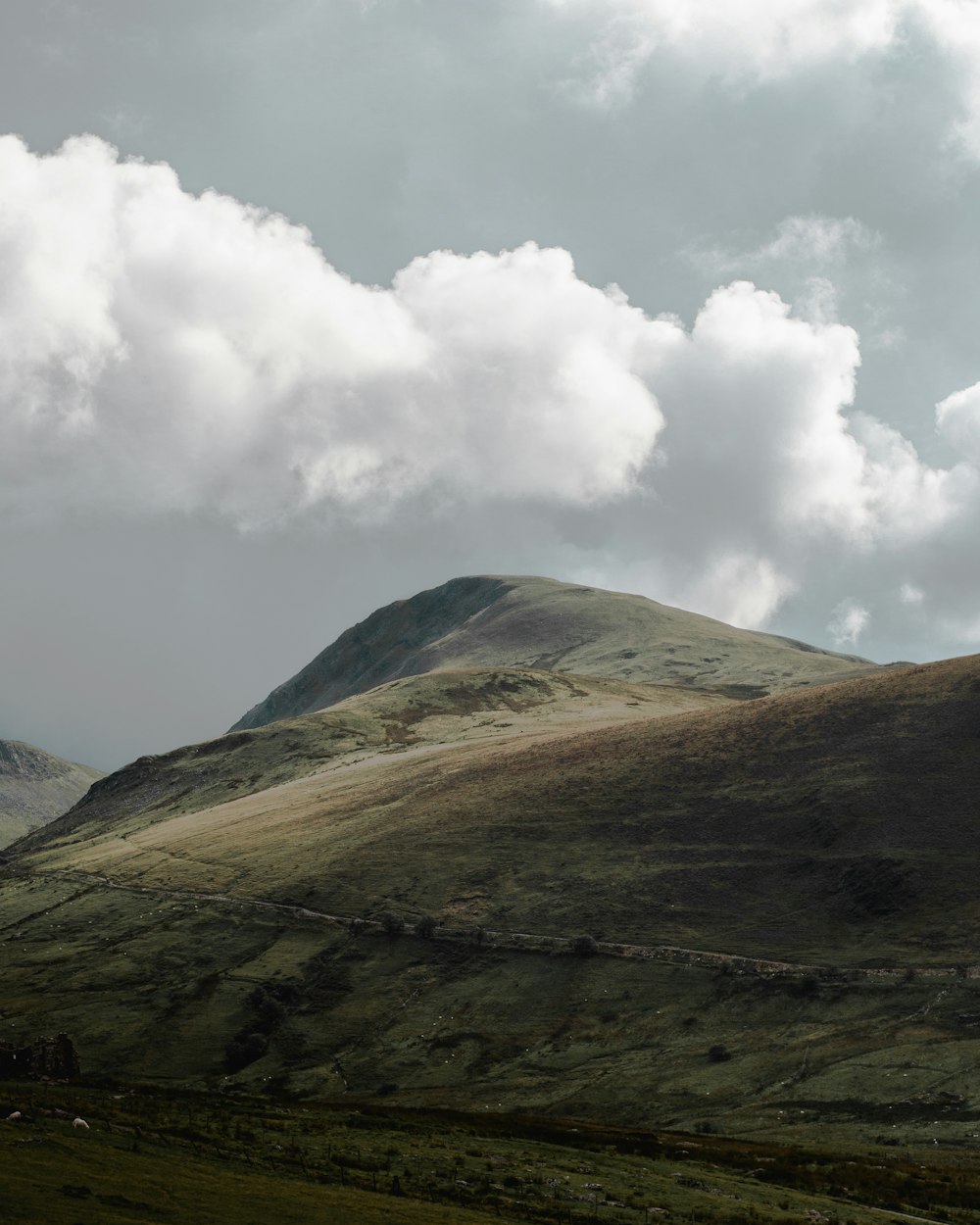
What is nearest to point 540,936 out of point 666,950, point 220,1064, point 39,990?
point 666,950

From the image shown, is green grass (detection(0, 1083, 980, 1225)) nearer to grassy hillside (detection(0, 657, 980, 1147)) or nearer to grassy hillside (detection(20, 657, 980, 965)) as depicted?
grassy hillside (detection(0, 657, 980, 1147))

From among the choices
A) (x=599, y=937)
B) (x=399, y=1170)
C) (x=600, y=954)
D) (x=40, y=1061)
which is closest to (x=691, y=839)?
(x=599, y=937)

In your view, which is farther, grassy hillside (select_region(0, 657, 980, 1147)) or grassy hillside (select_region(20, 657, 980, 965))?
grassy hillside (select_region(20, 657, 980, 965))

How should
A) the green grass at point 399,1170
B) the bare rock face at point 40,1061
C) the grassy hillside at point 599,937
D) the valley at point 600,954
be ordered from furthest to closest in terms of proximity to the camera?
the grassy hillside at point 599,937
the valley at point 600,954
the bare rock face at point 40,1061
the green grass at point 399,1170

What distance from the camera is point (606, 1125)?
85250 mm

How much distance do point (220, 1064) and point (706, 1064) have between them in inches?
1910

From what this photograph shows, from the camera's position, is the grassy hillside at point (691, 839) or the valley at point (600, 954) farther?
the grassy hillside at point (691, 839)

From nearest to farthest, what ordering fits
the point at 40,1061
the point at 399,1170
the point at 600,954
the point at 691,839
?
the point at 399,1170
the point at 40,1061
the point at 600,954
the point at 691,839

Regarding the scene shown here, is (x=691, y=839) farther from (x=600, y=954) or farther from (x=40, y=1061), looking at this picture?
(x=40, y=1061)

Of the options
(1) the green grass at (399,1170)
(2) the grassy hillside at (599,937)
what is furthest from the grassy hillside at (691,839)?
(1) the green grass at (399,1170)

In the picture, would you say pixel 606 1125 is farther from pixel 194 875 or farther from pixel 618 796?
pixel 194 875

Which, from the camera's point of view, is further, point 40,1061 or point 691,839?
point 691,839

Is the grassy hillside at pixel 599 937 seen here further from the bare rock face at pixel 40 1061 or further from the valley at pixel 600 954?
the bare rock face at pixel 40 1061

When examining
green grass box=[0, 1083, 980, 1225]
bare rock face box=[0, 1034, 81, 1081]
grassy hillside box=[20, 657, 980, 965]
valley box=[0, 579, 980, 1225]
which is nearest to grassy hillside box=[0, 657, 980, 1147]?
valley box=[0, 579, 980, 1225]
